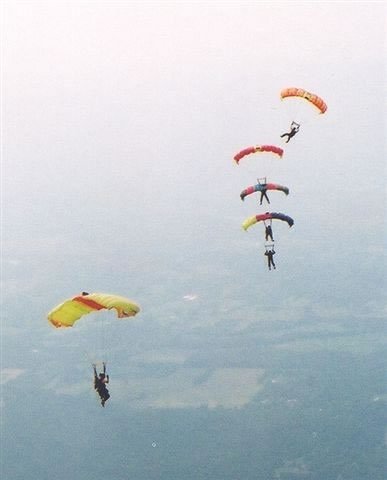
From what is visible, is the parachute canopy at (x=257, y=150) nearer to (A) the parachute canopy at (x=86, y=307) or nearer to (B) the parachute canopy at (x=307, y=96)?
(B) the parachute canopy at (x=307, y=96)

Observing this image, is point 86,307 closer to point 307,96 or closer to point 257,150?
point 257,150

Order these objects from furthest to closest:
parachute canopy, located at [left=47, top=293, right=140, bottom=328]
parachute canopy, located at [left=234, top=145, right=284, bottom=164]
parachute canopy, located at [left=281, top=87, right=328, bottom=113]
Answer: parachute canopy, located at [left=234, top=145, right=284, bottom=164] < parachute canopy, located at [left=281, top=87, right=328, bottom=113] < parachute canopy, located at [left=47, top=293, right=140, bottom=328]

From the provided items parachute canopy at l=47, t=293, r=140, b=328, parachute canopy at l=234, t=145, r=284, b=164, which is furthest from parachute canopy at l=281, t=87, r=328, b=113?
parachute canopy at l=47, t=293, r=140, b=328

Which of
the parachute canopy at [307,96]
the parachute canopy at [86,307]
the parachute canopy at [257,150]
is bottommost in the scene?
the parachute canopy at [86,307]

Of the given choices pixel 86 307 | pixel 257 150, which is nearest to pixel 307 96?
pixel 257 150

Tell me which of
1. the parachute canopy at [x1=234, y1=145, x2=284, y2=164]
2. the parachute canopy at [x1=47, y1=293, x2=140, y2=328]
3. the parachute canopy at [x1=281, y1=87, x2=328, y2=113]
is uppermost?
the parachute canopy at [x1=281, y1=87, x2=328, y2=113]

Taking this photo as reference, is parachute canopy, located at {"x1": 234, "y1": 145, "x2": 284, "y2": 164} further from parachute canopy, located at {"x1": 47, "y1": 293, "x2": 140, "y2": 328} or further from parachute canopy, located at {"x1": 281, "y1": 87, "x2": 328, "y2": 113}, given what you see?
parachute canopy, located at {"x1": 47, "y1": 293, "x2": 140, "y2": 328}

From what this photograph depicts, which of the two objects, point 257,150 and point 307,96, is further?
point 257,150

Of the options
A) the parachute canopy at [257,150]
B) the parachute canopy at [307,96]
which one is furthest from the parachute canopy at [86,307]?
the parachute canopy at [307,96]
